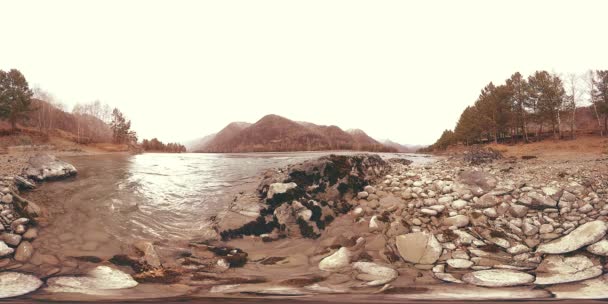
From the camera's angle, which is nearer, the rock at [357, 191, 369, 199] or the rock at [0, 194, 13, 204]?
the rock at [0, 194, 13, 204]

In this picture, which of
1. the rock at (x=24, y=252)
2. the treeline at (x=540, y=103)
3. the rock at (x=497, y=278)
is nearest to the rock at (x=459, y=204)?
the rock at (x=497, y=278)

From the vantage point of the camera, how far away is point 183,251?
4.93 m

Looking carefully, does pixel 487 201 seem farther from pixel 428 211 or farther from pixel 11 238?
pixel 11 238

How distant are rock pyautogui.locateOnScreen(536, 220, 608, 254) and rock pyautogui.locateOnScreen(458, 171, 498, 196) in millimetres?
2049

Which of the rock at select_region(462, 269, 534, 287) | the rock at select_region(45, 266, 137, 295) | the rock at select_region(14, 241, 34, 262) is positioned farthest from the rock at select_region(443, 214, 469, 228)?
the rock at select_region(14, 241, 34, 262)

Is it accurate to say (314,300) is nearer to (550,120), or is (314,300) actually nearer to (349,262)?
(349,262)

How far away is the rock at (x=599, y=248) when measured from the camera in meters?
3.95

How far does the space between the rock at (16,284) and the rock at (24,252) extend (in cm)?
47

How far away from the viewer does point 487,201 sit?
6.01 metres

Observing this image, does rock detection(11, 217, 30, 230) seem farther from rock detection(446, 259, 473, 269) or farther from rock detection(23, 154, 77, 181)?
rock detection(446, 259, 473, 269)

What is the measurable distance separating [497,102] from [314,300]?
137 feet

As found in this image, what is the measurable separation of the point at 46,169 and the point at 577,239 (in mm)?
12034

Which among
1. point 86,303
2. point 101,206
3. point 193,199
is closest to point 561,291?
point 86,303

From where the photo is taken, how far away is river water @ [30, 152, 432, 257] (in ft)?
16.9
